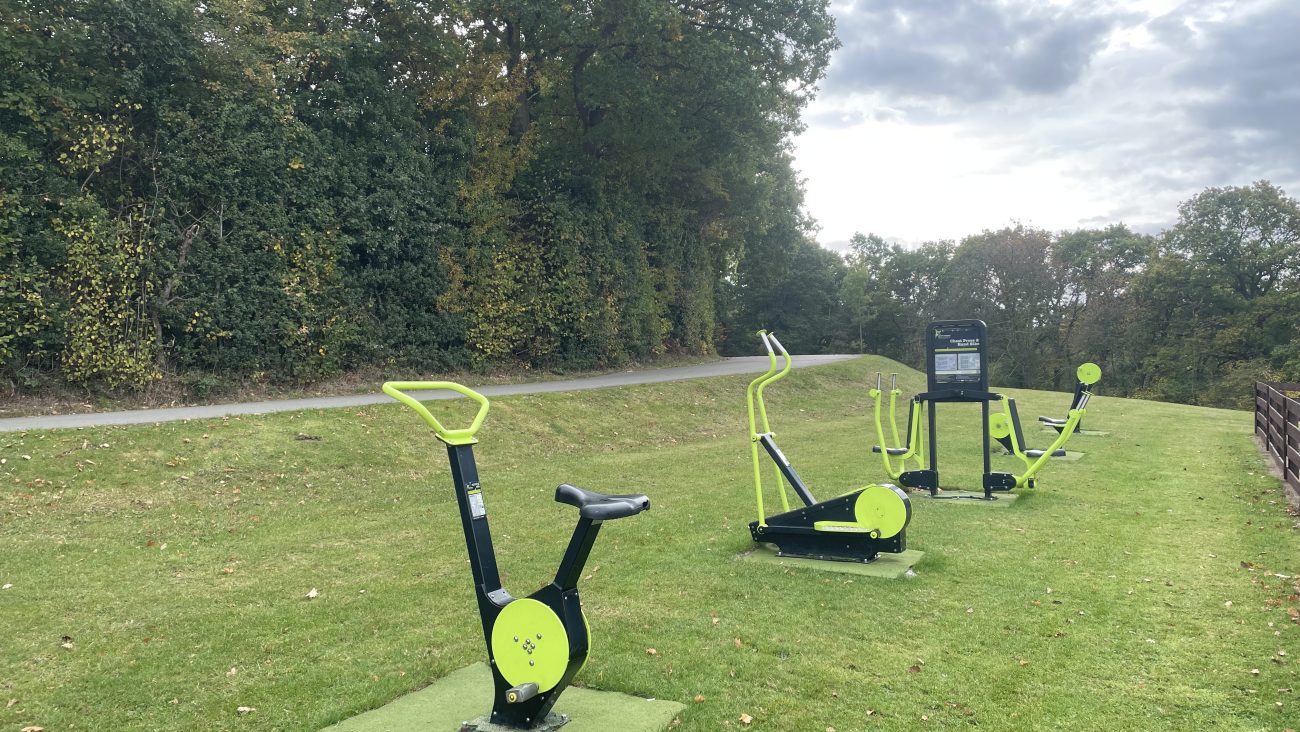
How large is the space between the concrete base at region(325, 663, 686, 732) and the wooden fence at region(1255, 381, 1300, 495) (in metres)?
8.77

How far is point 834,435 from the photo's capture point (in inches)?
638

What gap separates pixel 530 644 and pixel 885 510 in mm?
3680

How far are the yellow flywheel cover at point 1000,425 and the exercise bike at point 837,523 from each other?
688 centimetres

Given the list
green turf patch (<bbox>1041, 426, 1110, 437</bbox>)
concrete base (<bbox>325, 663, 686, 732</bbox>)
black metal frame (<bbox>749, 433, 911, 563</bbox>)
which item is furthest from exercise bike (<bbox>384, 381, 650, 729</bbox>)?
green turf patch (<bbox>1041, 426, 1110, 437</bbox>)

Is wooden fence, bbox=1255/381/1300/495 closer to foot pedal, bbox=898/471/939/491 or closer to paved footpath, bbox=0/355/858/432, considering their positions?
foot pedal, bbox=898/471/939/491

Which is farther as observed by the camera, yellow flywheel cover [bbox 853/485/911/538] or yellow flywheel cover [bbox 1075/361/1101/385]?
yellow flywheel cover [bbox 1075/361/1101/385]

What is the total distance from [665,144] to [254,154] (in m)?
9.79

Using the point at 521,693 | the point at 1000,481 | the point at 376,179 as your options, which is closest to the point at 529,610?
the point at 521,693

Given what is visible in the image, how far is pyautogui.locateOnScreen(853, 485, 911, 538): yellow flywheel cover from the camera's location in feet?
20.5

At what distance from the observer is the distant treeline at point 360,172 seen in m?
12.1

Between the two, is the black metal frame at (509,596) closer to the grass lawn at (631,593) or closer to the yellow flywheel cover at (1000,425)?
the grass lawn at (631,593)

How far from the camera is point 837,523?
21.2ft

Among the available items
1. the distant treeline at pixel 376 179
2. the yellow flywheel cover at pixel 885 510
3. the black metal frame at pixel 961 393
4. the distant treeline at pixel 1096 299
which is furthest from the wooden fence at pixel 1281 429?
the distant treeline at pixel 1096 299

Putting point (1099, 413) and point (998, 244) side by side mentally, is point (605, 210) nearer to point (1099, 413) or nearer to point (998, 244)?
point (1099, 413)
